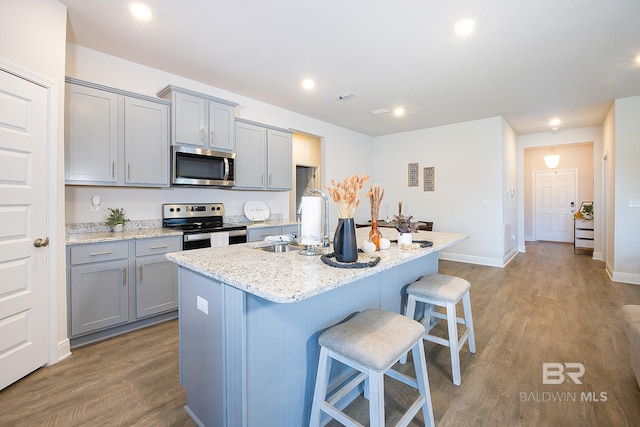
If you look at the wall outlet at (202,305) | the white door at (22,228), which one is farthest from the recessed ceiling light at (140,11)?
the wall outlet at (202,305)

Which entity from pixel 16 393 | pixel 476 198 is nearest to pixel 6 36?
pixel 16 393

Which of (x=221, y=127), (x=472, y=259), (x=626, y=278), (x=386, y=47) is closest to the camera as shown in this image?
(x=386, y=47)

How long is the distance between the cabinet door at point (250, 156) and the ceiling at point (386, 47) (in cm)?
56

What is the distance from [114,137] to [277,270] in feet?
7.82

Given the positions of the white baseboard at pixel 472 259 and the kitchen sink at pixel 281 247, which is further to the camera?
the white baseboard at pixel 472 259

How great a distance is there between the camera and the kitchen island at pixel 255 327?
1.17 meters

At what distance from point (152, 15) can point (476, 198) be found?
543cm

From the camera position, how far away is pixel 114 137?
2.65 m

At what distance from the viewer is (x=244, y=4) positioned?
2.16 metres

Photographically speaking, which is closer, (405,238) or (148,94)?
(405,238)

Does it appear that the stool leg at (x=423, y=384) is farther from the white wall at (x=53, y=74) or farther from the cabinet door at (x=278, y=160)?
the cabinet door at (x=278, y=160)

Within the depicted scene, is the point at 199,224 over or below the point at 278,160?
below

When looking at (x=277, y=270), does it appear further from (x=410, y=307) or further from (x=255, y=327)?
(x=410, y=307)

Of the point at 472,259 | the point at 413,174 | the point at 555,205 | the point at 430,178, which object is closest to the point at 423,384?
the point at 472,259
